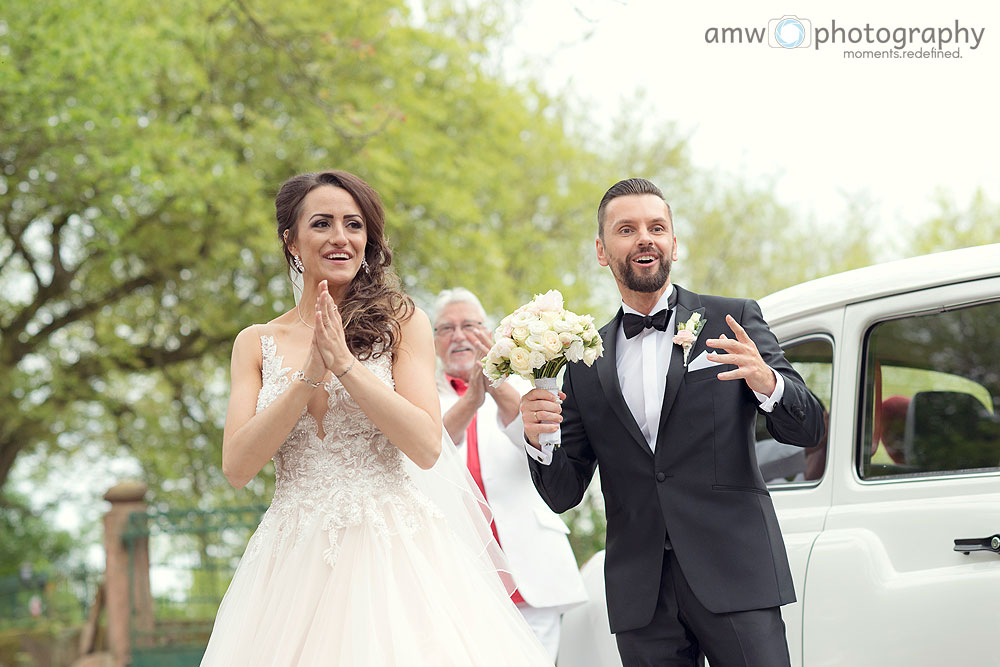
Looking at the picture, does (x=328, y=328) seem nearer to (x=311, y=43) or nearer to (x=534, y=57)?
(x=311, y=43)

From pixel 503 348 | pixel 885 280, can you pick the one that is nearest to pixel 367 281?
pixel 503 348

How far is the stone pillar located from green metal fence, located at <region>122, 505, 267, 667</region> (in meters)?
0.03

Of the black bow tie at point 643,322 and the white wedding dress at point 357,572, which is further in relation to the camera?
the black bow tie at point 643,322

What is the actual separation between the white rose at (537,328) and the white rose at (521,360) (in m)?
0.07

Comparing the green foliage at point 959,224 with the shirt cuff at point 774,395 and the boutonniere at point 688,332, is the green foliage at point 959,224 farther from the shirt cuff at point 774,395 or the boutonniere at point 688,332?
the shirt cuff at point 774,395

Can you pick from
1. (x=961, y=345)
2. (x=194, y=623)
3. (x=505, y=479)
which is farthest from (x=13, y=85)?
(x=961, y=345)

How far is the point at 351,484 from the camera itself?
134 inches

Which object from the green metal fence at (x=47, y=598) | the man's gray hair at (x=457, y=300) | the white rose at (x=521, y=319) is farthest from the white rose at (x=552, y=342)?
the green metal fence at (x=47, y=598)

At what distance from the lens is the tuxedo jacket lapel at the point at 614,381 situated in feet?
11.4

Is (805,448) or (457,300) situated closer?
(805,448)

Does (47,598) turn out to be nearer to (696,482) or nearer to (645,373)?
(645,373)

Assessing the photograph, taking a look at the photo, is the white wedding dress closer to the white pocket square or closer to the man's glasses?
the white pocket square

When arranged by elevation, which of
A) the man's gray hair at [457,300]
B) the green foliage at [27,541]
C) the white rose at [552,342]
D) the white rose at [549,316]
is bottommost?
the green foliage at [27,541]

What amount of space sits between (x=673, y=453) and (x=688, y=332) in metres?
0.41
